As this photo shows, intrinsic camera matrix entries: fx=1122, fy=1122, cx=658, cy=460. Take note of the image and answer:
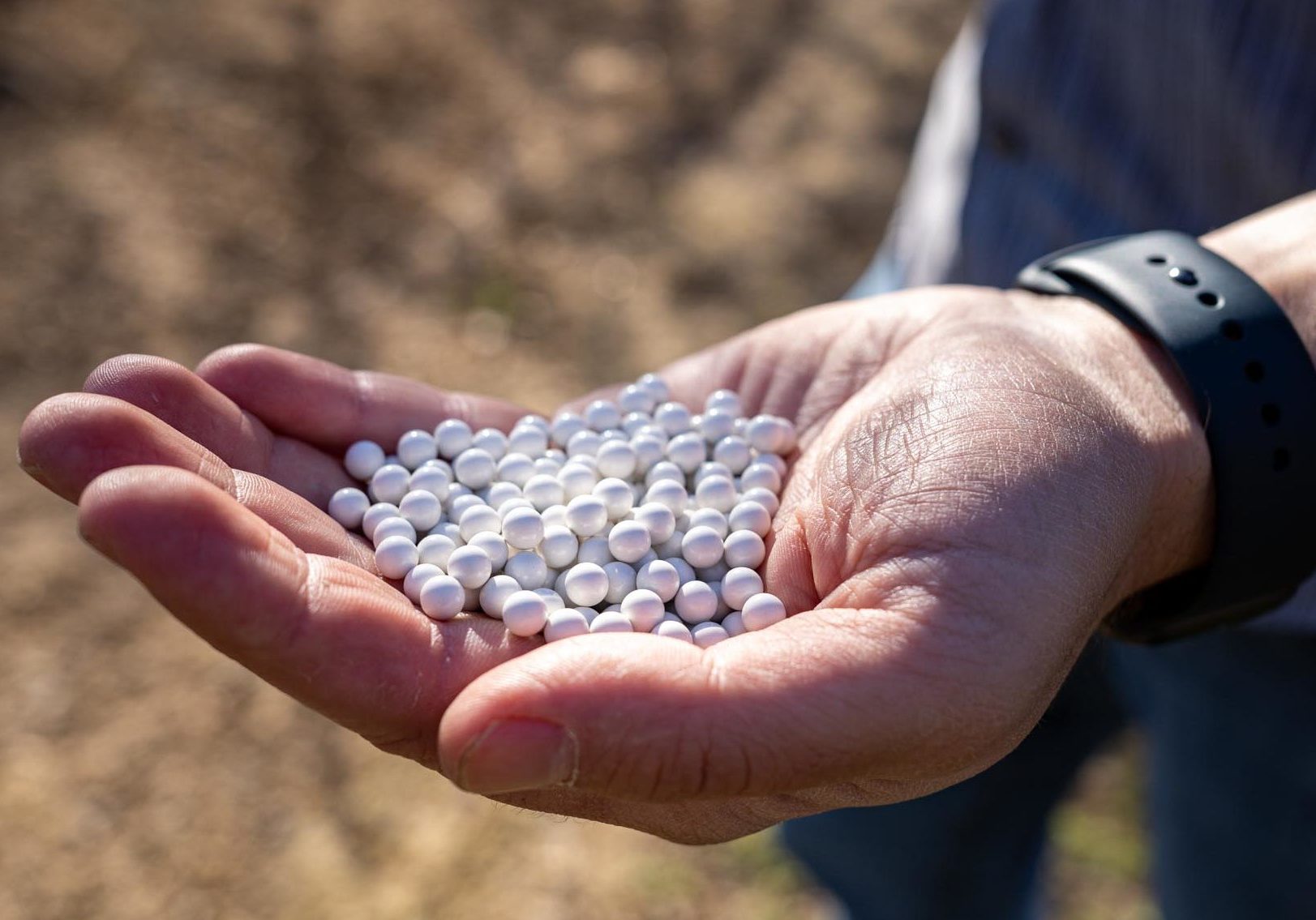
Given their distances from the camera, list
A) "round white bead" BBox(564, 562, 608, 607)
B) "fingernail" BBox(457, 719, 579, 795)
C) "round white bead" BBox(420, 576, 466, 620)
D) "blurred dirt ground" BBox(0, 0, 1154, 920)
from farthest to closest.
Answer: "blurred dirt ground" BBox(0, 0, 1154, 920) → "round white bead" BBox(564, 562, 608, 607) → "round white bead" BBox(420, 576, 466, 620) → "fingernail" BBox(457, 719, 579, 795)

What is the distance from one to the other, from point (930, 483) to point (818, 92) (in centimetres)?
354

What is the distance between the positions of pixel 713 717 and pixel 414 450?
720 millimetres

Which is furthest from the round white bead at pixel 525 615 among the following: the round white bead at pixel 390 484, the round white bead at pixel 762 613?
the round white bead at pixel 390 484

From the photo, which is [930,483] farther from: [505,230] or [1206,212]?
[505,230]

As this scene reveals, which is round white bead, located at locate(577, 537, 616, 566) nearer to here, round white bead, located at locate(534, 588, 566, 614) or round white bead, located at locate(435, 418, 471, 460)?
round white bead, located at locate(534, 588, 566, 614)

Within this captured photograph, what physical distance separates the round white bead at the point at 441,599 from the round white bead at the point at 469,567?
53mm

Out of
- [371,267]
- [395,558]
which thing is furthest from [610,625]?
[371,267]

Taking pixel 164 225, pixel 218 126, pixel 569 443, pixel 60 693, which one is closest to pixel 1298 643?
pixel 569 443

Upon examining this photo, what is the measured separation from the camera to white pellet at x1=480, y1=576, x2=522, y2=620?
1.21 m

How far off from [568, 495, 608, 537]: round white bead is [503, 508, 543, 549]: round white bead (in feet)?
0.16

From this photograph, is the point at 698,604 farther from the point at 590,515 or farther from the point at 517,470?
the point at 517,470

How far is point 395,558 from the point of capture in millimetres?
1246

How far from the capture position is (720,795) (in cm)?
94

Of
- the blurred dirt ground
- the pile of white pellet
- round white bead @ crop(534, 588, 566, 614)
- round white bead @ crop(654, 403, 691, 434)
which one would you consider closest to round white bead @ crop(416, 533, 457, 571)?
the pile of white pellet
